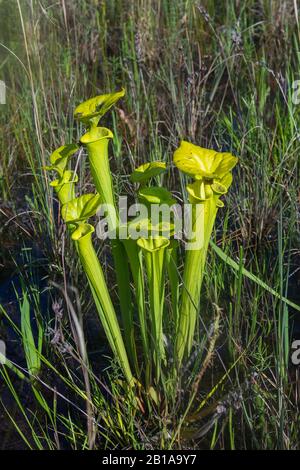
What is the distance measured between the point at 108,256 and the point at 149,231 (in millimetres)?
809

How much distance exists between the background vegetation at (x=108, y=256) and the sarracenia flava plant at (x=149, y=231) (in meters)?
0.08

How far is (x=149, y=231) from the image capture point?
1.17m

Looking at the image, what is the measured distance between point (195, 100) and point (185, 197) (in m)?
0.65

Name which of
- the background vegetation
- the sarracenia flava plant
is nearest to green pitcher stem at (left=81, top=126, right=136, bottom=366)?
the sarracenia flava plant

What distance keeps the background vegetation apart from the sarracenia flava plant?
0.08m

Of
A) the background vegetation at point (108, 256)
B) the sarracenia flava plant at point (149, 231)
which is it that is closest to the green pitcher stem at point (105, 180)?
the sarracenia flava plant at point (149, 231)

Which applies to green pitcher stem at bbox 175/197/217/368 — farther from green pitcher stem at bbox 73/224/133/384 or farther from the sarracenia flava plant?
green pitcher stem at bbox 73/224/133/384

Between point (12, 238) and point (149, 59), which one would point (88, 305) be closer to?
Answer: point (12, 238)

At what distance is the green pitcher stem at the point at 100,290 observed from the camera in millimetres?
1269

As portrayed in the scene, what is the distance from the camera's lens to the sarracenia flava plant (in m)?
1.17

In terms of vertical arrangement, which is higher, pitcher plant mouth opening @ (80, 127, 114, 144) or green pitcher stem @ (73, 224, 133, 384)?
pitcher plant mouth opening @ (80, 127, 114, 144)

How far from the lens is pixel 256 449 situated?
1.30 metres

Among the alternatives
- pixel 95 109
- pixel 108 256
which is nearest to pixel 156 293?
pixel 95 109

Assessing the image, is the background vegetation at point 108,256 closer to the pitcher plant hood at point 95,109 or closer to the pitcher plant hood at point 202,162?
the pitcher plant hood at point 202,162
